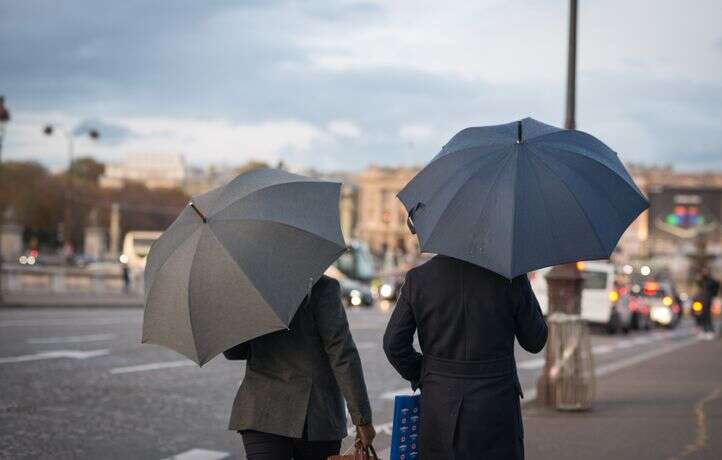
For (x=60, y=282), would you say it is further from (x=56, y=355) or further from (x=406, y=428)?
(x=406, y=428)

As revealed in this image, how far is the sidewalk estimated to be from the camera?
8.63 meters

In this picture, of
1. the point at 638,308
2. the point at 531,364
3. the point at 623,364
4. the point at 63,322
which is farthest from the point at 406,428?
the point at 638,308

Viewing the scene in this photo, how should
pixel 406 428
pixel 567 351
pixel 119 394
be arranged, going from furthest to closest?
pixel 119 394, pixel 567 351, pixel 406 428

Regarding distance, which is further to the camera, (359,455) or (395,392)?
(395,392)

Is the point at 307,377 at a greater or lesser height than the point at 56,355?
greater

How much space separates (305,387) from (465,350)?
680mm

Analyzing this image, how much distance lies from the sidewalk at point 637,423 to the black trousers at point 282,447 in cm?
380

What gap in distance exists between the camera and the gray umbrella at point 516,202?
15.4ft

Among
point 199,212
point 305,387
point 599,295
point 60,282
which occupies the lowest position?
point 60,282

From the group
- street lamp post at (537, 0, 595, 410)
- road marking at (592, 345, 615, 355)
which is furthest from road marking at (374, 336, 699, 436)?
road marking at (592, 345, 615, 355)

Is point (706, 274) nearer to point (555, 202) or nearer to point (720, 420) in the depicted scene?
point (720, 420)

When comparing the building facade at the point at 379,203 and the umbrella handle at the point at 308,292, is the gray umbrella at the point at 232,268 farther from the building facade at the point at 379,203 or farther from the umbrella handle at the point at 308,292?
the building facade at the point at 379,203

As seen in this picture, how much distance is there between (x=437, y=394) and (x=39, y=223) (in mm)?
121946

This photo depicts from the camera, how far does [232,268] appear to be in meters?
4.52
